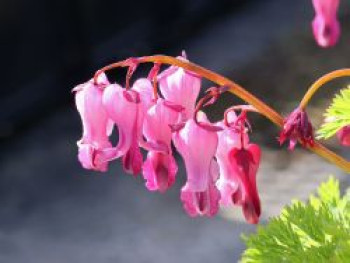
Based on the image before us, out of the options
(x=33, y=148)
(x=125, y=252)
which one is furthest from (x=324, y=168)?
(x=33, y=148)

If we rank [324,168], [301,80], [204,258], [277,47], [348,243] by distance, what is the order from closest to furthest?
[348,243] → [204,258] → [324,168] → [301,80] → [277,47]

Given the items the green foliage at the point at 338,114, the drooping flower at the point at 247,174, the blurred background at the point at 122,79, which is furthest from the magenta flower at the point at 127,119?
the blurred background at the point at 122,79

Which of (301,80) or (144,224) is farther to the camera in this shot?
(301,80)

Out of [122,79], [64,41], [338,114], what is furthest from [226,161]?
[122,79]

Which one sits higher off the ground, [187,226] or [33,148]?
[33,148]

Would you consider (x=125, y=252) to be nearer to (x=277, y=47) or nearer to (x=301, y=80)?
(x=301, y=80)
